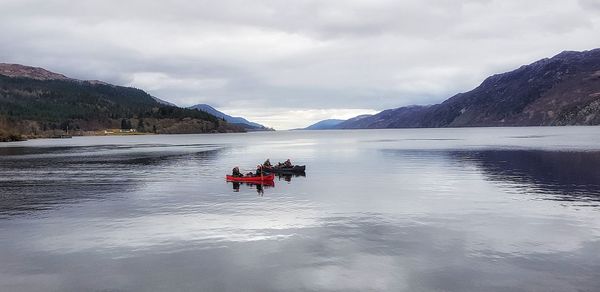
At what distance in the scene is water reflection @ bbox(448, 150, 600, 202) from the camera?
57594mm

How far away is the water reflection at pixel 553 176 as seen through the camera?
5759 centimetres

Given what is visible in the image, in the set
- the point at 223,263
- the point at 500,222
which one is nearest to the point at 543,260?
the point at 500,222

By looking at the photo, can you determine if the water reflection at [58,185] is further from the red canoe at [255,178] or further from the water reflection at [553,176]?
the water reflection at [553,176]

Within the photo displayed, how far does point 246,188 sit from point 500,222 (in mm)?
37795

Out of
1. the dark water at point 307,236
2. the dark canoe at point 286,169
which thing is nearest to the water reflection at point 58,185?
the dark water at point 307,236

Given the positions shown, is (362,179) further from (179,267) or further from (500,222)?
(179,267)

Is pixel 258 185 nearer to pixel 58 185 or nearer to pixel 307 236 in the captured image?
pixel 58 185

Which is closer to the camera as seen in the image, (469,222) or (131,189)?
(469,222)

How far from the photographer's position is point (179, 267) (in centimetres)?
2939

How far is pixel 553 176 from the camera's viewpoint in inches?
2960

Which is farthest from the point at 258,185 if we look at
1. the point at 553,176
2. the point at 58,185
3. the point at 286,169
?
the point at 553,176

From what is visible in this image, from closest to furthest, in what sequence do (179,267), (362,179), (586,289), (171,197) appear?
1. (586,289)
2. (179,267)
3. (171,197)
4. (362,179)

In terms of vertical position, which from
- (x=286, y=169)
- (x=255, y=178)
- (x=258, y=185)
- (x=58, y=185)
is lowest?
(x=258, y=185)

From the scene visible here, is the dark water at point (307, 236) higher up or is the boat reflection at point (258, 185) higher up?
the boat reflection at point (258, 185)
